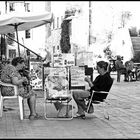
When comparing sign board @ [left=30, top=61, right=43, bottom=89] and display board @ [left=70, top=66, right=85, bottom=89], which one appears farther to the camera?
sign board @ [left=30, top=61, right=43, bottom=89]

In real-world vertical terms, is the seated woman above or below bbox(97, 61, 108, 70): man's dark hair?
below

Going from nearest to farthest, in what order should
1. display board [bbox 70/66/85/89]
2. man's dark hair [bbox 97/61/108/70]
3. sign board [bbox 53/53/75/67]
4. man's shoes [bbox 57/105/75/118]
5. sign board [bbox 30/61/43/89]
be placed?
1. man's dark hair [bbox 97/61/108/70]
2. man's shoes [bbox 57/105/75/118]
3. display board [bbox 70/66/85/89]
4. sign board [bbox 30/61/43/89]
5. sign board [bbox 53/53/75/67]

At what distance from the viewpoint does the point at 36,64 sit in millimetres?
13055

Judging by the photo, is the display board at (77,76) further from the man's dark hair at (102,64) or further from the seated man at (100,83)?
the man's dark hair at (102,64)

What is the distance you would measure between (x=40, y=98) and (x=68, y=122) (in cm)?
461

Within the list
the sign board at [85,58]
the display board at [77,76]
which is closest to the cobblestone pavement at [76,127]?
the display board at [77,76]

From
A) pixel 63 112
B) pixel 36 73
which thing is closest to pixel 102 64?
pixel 63 112

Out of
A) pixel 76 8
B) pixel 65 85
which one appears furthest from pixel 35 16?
pixel 76 8

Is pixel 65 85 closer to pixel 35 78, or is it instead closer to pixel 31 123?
pixel 31 123

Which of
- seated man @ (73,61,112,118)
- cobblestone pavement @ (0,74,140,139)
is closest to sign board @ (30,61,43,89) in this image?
cobblestone pavement @ (0,74,140,139)

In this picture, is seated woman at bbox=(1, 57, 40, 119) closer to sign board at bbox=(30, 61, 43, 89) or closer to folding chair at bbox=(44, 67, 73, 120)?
folding chair at bbox=(44, 67, 73, 120)

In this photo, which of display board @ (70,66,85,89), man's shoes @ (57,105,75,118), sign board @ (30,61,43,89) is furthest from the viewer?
sign board @ (30,61,43,89)

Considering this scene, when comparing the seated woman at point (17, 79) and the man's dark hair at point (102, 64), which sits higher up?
the man's dark hair at point (102, 64)

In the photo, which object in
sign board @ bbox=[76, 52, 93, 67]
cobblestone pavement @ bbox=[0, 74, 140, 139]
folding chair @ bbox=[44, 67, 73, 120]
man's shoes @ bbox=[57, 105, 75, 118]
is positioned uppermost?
sign board @ bbox=[76, 52, 93, 67]
